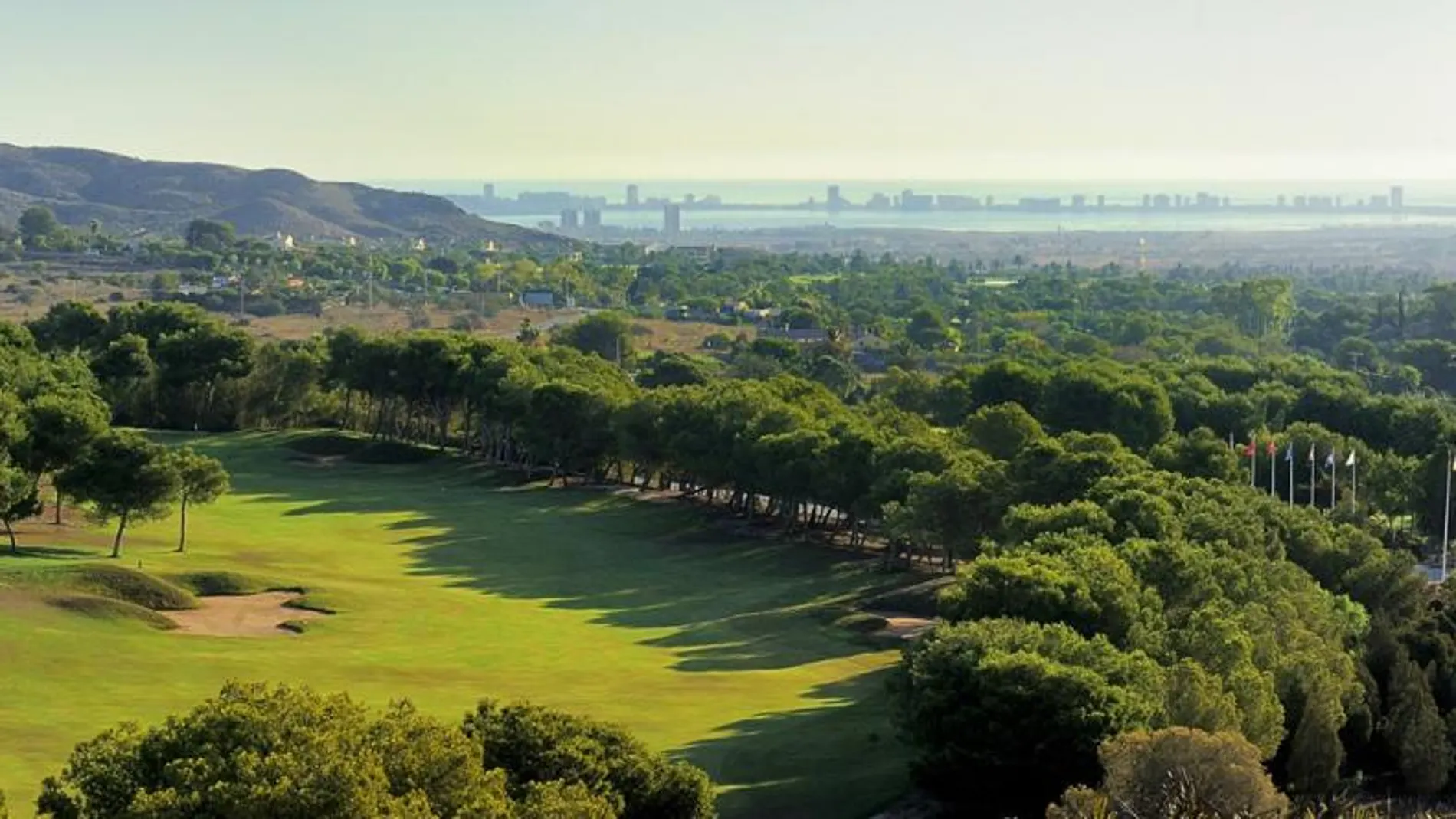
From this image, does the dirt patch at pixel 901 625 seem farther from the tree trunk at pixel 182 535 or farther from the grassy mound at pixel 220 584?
the tree trunk at pixel 182 535

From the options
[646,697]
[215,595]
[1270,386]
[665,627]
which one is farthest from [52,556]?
[1270,386]

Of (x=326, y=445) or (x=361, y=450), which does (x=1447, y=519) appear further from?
(x=326, y=445)

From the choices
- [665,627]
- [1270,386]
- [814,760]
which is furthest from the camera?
[1270,386]

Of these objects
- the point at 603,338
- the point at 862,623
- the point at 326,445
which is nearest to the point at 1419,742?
the point at 862,623

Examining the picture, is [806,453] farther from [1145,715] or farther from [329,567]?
[1145,715]

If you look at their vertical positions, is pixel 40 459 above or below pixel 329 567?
above

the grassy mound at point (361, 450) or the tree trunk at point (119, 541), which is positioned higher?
the tree trunk at point (119, 541)

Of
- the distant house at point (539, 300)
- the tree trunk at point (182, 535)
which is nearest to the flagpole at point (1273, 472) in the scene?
the tree trunk at point (182, 535)

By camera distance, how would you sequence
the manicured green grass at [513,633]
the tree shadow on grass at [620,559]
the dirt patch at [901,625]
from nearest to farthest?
the manicured green grass at [513,633]
the dirt patch at [901,625]
the tree shadow on grass at [620,559]
